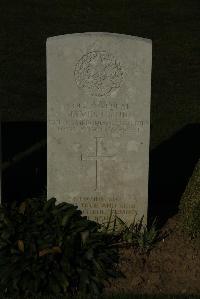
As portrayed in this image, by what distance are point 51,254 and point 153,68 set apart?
37.6ft

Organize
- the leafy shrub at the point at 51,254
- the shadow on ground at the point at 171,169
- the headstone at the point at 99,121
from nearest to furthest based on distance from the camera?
the leafy shrub at the point at 51,254 → the headstone at the point at 99,121 → the shadow on ground at the point at 171,169

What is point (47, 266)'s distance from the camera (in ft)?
17.1

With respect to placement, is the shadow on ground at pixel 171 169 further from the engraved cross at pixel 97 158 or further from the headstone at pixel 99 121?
the engraved cross at pixel 97 158

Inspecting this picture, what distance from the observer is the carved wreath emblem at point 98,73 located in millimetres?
5789

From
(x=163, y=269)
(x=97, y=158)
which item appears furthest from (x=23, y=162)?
(x=163, y=269)

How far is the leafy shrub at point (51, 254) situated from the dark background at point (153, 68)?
76.4 inches

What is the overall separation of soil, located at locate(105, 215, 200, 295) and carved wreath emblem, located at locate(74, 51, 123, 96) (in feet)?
6.16

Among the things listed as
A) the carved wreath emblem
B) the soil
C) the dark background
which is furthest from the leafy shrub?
the dark background

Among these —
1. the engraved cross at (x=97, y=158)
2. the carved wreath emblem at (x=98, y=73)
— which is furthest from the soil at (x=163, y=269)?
the carved wreath emblem at (x=98, y=73)

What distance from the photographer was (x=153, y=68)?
15969mm

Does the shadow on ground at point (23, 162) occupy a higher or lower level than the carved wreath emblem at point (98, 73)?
lower

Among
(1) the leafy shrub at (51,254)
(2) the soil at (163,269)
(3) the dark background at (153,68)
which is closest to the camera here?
(1) the leafy shrub at (51,254)

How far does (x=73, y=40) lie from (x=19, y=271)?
99.8 inches

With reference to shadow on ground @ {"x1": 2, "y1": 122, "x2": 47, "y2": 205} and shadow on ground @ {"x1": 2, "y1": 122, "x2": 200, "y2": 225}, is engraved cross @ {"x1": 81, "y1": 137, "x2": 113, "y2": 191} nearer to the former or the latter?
shadow on ground @ {"x1": 2, "y1": 122, "x2": 200, "y2": 225}
